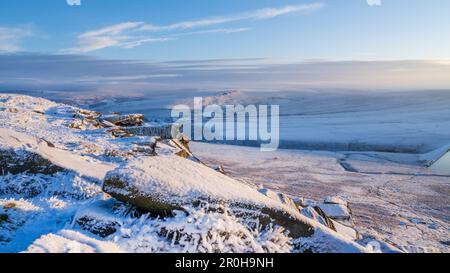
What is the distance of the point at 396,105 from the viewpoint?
52125 millimetres

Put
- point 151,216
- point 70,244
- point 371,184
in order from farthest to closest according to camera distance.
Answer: point 371,184, point 151,216, point 70,244

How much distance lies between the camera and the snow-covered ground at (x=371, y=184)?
9.60 meters

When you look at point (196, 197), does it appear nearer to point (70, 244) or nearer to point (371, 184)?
point (70, 244)

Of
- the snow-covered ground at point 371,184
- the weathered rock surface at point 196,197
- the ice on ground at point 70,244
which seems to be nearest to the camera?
the ice on ground at point 70,244

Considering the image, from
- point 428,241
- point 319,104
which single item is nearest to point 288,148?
point 428,241

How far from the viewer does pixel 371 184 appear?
1527cm

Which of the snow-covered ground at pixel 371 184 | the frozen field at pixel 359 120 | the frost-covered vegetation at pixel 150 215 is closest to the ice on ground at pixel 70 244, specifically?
the frost-covered vegetation at pixel 150 215

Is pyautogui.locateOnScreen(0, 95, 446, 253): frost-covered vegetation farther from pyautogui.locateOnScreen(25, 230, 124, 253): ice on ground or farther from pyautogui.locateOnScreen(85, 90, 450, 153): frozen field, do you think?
pyautogui.locateOnScreen(85, 90, 450, 153): frozen field

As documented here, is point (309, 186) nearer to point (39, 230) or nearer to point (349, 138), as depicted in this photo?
point (39, 230)

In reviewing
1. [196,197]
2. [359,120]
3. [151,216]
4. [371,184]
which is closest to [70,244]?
[151,216]

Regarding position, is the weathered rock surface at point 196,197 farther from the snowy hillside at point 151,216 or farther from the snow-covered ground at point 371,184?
the snow-covered ground at point 371,184
